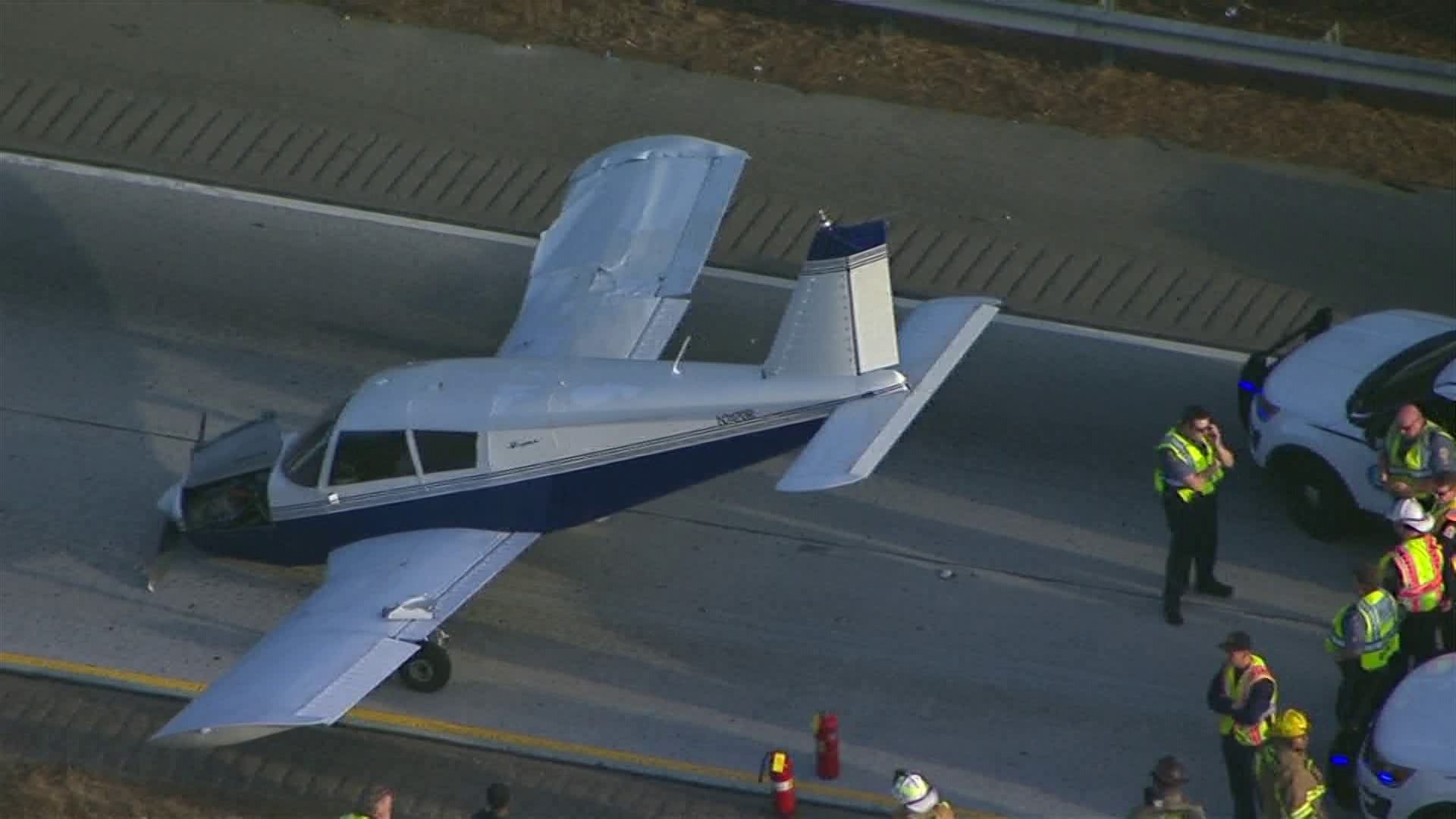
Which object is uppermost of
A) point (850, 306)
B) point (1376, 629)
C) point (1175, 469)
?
point (850, 306)

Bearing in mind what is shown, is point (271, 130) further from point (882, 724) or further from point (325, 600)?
point (882, 724)

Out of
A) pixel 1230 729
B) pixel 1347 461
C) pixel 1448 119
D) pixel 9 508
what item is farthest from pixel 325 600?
pixel 1448 119

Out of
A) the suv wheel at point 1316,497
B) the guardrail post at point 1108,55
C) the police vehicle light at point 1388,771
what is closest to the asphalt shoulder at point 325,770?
the police vehicle light at point 1388,771

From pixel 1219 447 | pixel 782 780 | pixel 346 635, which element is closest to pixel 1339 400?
pixel 1219 447

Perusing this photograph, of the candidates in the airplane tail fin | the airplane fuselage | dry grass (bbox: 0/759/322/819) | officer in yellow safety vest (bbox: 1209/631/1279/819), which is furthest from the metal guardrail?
dry grass (bbox: 0/759/322/819)

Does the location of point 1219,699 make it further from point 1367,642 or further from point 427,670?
point 427,670

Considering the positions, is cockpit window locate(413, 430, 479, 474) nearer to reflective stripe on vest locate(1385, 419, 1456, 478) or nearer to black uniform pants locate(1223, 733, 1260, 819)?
black uniform pants locate(1223, 733, 1260, 819)

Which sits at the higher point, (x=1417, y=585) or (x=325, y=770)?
(x=1417, y=585)

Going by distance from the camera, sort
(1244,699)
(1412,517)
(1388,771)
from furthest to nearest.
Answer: (1412,517) → (1244,699) → (1388,771)
